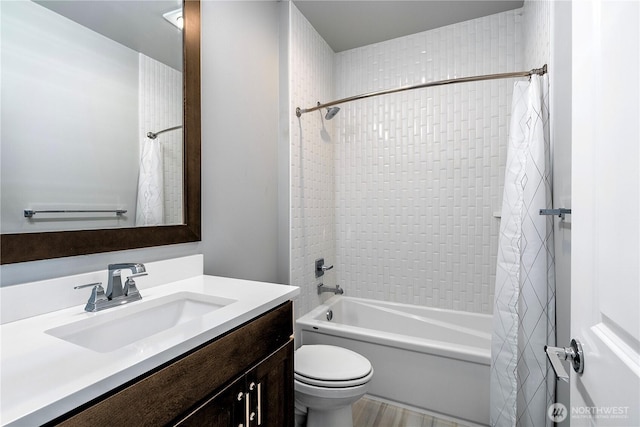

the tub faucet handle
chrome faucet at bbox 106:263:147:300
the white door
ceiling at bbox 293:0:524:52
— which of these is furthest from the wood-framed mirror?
the white door

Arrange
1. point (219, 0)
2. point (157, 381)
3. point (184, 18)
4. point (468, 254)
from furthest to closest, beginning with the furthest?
point (468, 254) → point (219, 0) → point (184, 18) → point (157, 381)

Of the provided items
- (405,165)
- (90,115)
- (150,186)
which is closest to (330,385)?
(150,186)

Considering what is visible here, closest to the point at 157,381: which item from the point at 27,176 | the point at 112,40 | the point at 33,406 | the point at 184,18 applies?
the point at 33,406

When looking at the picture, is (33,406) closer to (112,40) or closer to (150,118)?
(150,118)

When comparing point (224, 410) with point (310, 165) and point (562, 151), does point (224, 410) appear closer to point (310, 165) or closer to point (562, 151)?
point (562, 151)

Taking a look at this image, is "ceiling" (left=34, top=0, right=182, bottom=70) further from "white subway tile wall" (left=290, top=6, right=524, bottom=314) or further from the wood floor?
the wood floor

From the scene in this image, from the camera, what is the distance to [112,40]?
113 cm

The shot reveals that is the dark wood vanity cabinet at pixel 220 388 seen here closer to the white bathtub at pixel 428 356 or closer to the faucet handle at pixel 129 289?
the faucet handle at pixel 129 289

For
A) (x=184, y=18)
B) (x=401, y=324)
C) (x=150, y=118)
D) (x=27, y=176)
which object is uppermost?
(x=184, y=18)

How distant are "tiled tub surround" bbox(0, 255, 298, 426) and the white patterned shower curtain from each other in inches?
41.4

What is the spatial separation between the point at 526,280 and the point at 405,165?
1.26 meters

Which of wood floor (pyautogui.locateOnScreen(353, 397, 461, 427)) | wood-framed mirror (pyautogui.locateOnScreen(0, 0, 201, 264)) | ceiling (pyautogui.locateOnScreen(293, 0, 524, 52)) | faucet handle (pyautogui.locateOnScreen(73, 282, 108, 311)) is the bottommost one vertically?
wood floor (pyautogui.locateOnScreen(353, 397, 461, 427))

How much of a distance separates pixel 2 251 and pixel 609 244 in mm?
1373

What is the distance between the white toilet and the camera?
1.41m
